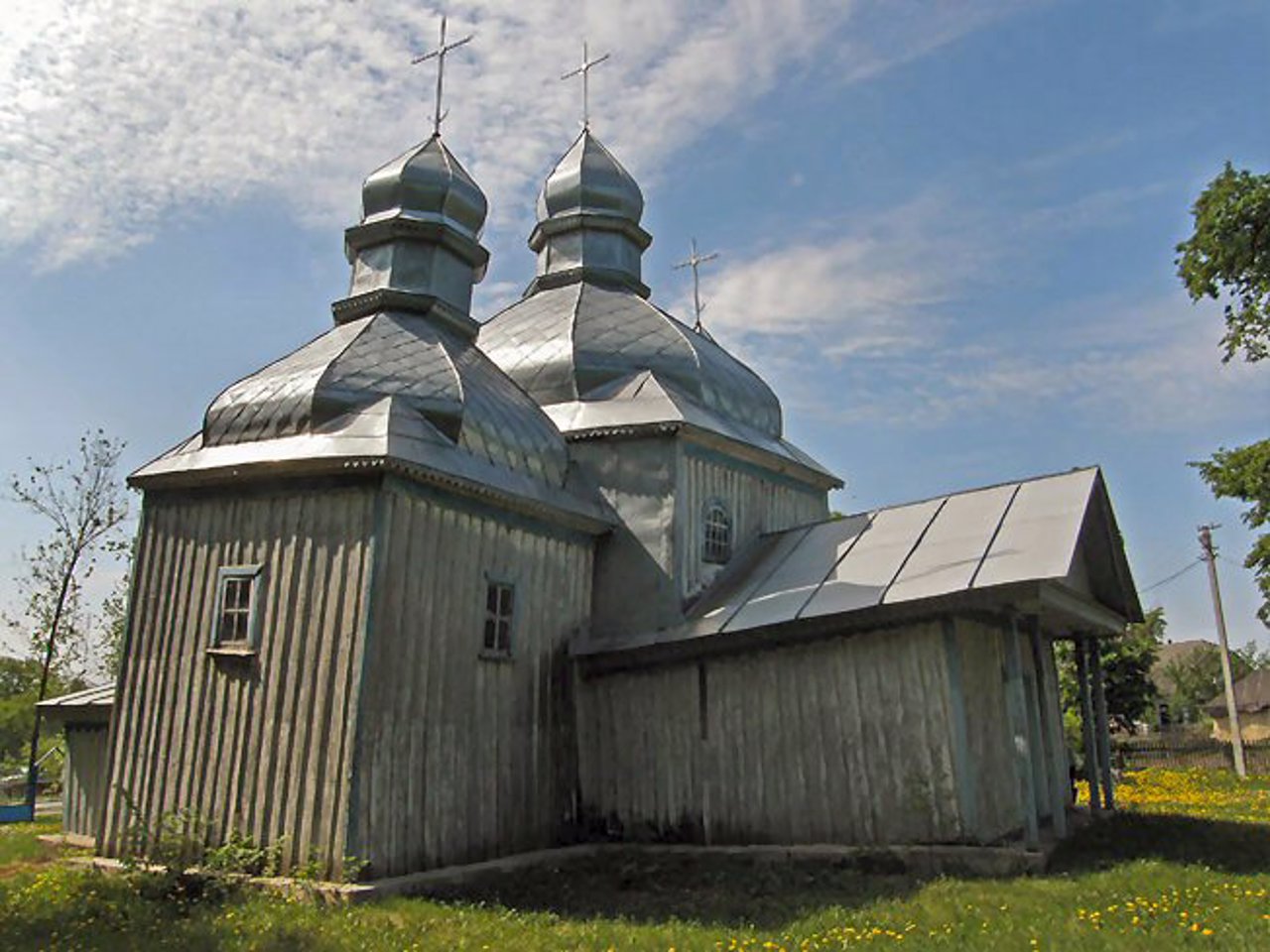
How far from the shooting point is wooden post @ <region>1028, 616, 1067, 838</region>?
10953 mm

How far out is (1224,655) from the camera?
27.3m

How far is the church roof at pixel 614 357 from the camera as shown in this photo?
14586 mm

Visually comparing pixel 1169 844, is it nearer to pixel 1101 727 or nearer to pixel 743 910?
pixel 1101 727

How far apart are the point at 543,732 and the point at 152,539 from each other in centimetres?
502

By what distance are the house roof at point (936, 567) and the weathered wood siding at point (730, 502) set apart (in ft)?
1.44

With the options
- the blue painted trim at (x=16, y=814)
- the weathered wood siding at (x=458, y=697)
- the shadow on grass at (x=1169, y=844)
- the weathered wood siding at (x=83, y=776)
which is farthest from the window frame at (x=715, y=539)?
the blue painted trim at (x=16, y=814)

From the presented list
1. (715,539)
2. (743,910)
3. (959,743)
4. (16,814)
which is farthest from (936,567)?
(16,814)

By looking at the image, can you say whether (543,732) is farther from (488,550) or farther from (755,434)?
(755,434)

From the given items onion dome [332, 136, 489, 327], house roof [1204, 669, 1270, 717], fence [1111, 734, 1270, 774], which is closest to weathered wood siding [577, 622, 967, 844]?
onion dome [332, 136, 489, 327]

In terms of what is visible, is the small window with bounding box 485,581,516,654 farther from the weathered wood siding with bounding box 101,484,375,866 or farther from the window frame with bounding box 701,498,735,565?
the window frame with bounding box 701,498,735,565

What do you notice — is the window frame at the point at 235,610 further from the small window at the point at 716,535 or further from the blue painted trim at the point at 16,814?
the blue painted trim at the point at 16,814

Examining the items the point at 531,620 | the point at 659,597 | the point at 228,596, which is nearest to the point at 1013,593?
the point at 659,597

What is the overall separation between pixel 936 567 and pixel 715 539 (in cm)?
373

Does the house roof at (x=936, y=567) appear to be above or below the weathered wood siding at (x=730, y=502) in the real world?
below
